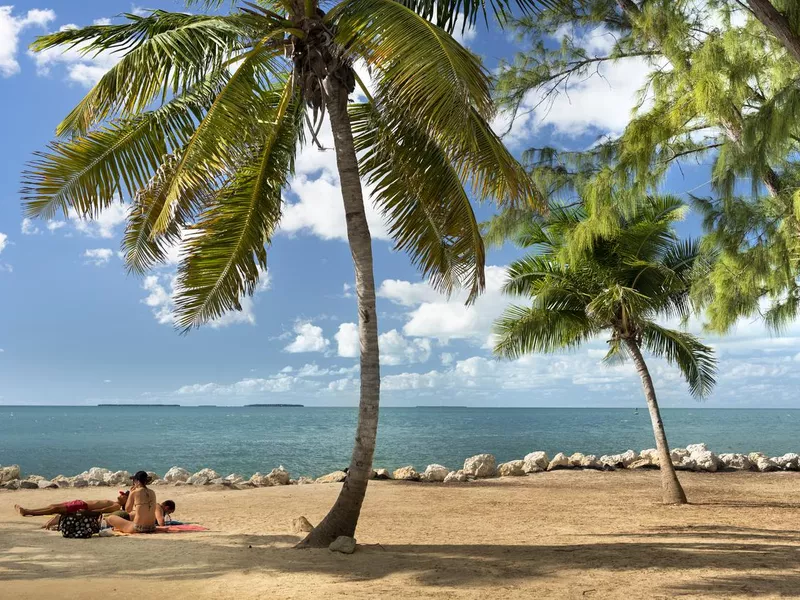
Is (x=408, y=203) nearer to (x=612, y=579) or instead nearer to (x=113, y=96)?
(x=113, y=96)

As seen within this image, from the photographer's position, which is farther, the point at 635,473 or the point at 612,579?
the point at 635,473

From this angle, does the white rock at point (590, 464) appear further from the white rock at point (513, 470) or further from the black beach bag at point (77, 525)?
the black beach bag at point (77, 525)

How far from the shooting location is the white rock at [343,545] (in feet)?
23.5

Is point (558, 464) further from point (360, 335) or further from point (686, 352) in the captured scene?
point (360, 335)

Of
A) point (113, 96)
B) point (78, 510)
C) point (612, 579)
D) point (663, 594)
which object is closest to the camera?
point (663, 594)

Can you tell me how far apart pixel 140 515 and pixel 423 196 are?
568 centimetres

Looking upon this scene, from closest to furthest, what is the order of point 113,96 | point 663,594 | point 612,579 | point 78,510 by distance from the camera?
point 663,594 < point 612,579 < point 113,96 < point 78,510

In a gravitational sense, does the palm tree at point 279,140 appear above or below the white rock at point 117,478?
above

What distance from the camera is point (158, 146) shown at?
8492mm

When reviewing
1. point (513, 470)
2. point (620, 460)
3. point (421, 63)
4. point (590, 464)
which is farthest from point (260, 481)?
point (421, 63)

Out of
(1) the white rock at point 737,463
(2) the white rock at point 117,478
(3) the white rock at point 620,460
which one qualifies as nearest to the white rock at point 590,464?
(3) the white rock at point 620,460

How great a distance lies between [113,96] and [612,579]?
7.49m

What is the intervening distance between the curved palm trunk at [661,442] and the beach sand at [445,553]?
44cm

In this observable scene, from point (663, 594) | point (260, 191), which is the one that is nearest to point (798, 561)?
point (663, 594)
